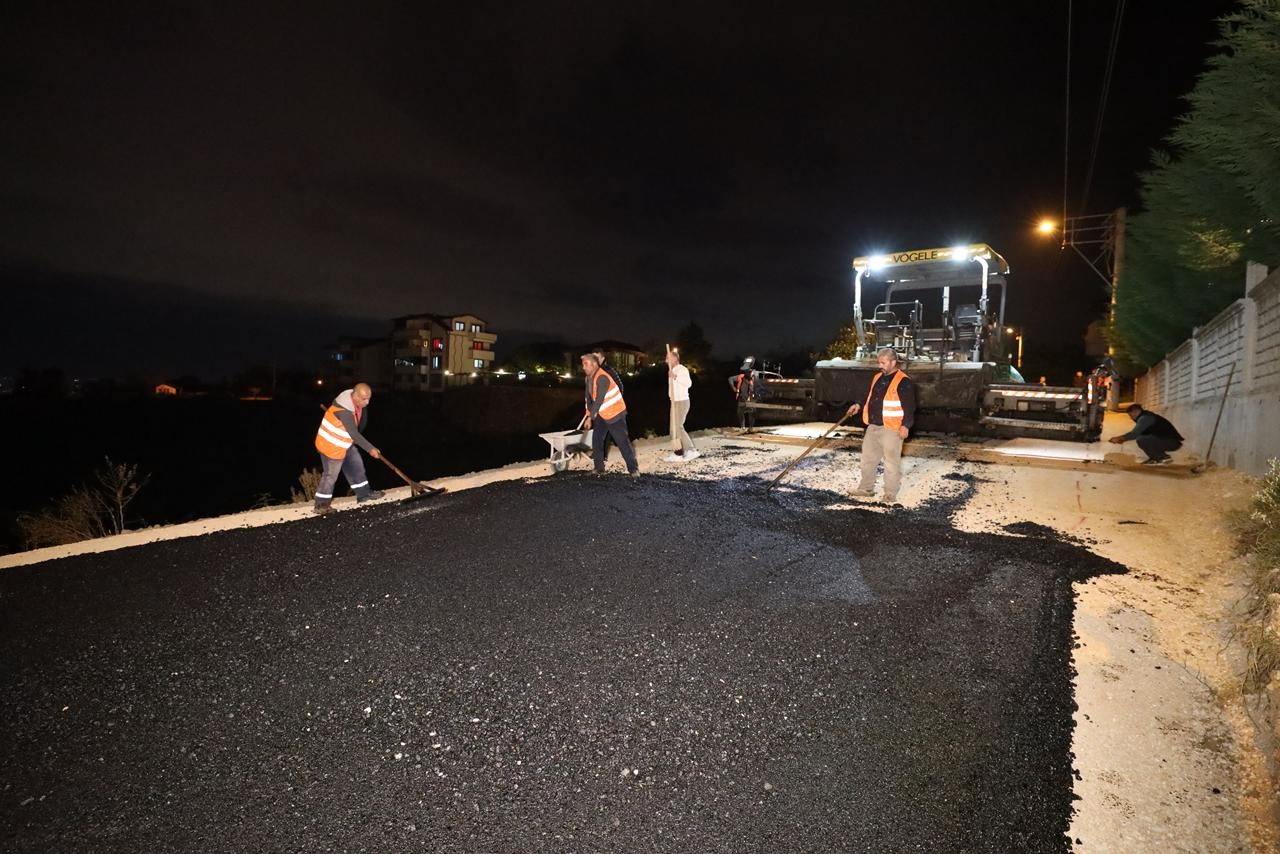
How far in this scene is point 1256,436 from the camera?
7.55m

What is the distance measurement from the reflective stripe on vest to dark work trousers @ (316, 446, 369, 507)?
7 cm

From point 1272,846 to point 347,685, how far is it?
3.60 m

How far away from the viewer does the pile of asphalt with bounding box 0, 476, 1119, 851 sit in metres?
2.15

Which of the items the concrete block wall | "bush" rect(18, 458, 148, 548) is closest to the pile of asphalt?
the concrete block wall

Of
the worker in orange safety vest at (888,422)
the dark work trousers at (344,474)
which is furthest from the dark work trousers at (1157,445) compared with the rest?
the dark work trousers at (344,474)

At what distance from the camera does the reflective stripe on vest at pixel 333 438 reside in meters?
6.55

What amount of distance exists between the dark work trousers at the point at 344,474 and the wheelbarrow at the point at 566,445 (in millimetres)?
2421

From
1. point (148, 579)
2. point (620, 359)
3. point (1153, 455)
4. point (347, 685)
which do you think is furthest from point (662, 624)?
point (620, 359)

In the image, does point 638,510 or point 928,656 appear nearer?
point 928,656

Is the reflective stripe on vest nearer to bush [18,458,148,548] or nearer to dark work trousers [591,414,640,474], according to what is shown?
dark work trousers [591,414,640,474]

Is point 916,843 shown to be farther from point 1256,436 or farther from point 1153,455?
point 1153,455

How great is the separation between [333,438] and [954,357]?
10.2 m

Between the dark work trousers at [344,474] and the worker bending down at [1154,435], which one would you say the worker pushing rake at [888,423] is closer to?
the worker bending down at [1154,435]

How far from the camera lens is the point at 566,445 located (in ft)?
28.7
